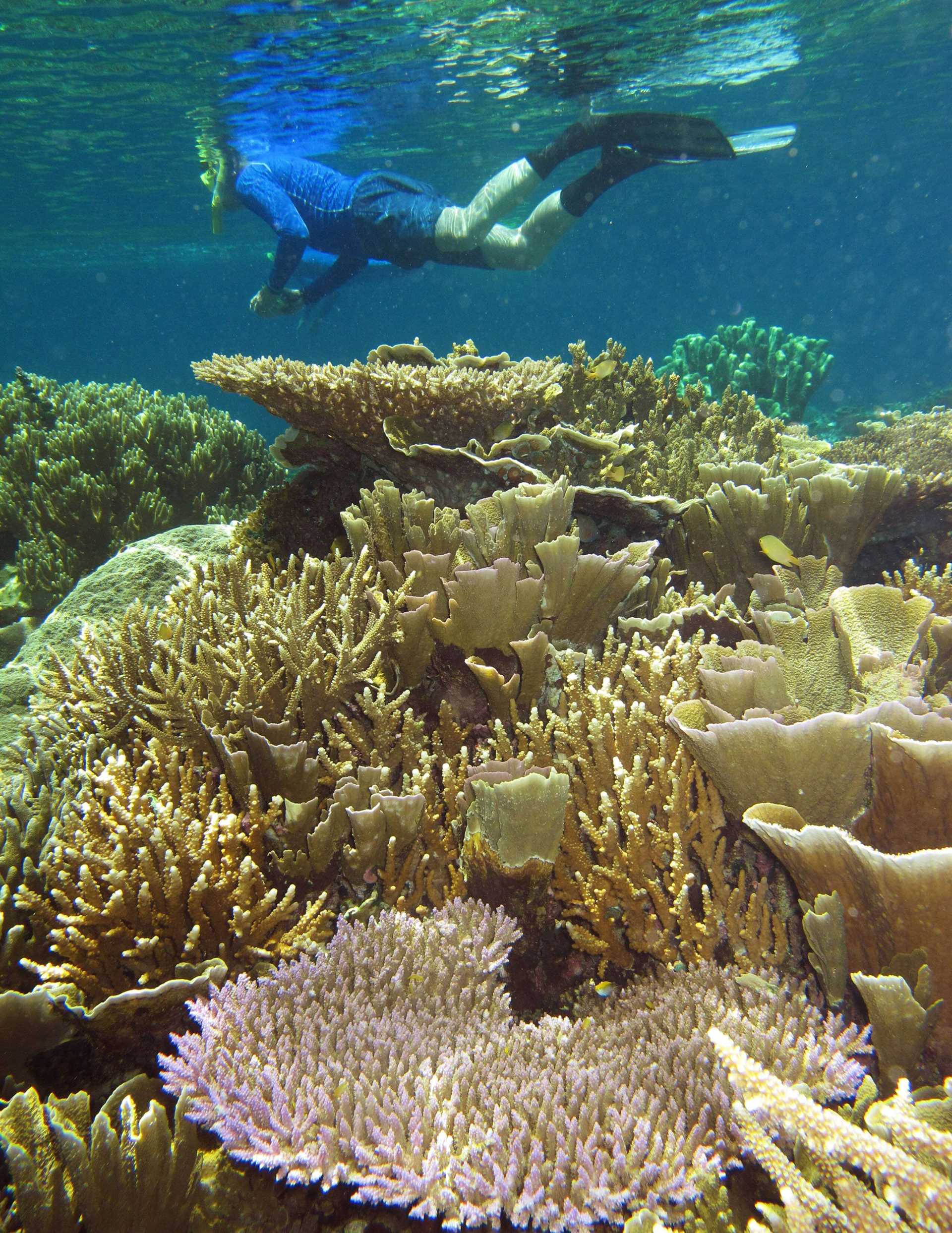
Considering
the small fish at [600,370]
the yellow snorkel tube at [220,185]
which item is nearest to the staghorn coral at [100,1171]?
the small fish at [600,370]

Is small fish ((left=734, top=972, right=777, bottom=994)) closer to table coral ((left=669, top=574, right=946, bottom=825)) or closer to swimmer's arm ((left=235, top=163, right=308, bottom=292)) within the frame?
table coral ((left=669, top=574, right=946, bottom=825))

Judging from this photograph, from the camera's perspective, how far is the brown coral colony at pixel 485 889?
151cm

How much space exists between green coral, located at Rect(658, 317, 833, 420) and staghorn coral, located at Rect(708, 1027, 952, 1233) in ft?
37.3

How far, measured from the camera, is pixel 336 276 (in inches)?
422

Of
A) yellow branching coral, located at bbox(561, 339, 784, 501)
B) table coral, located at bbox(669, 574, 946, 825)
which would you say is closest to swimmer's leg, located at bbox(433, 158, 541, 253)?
yellow branching coral, located at bbox(561, 339, 784, 501)

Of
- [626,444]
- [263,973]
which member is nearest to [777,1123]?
[263,973]

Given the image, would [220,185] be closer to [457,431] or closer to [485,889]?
[457,431]

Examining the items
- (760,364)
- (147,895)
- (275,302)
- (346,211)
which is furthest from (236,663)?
(760,364)

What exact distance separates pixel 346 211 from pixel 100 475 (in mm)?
6415

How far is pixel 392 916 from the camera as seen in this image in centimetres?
213

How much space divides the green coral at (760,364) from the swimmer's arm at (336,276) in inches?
226

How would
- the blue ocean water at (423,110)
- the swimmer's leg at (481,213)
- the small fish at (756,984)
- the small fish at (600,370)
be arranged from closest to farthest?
the small fish at (756,984), the small fish at (600,370), the swimmer's leg at (481,213), the blue ocean water at (423,110)

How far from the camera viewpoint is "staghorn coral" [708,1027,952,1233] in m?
1.16

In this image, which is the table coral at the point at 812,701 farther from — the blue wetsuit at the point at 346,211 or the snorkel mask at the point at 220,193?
the snorkel mask at the point at 220,193
